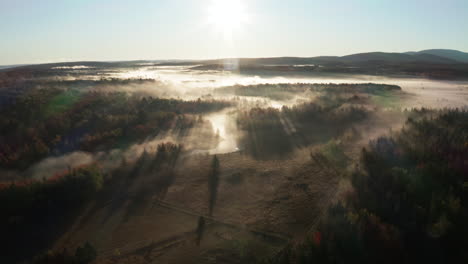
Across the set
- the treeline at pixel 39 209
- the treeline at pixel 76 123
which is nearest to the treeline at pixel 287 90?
the treeline at pixel 76 123

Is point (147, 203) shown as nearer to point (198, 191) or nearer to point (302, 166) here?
point (198, 191)

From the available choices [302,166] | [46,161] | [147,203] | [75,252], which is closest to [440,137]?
[302,166]

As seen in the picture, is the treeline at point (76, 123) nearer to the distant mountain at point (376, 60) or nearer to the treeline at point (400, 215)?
the treeline at point (400, 215)

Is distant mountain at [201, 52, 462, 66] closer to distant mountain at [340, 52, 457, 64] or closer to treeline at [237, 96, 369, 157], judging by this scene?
distant mountain at [340, 52, 457, 64]

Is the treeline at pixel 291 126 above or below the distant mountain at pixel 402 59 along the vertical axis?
below

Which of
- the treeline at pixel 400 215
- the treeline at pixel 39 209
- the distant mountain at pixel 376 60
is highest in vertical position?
the distant mountain at pixel 376 60

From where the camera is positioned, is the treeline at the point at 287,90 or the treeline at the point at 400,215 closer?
the treeline at the point at 400,215

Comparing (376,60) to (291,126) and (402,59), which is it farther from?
(291,126)
